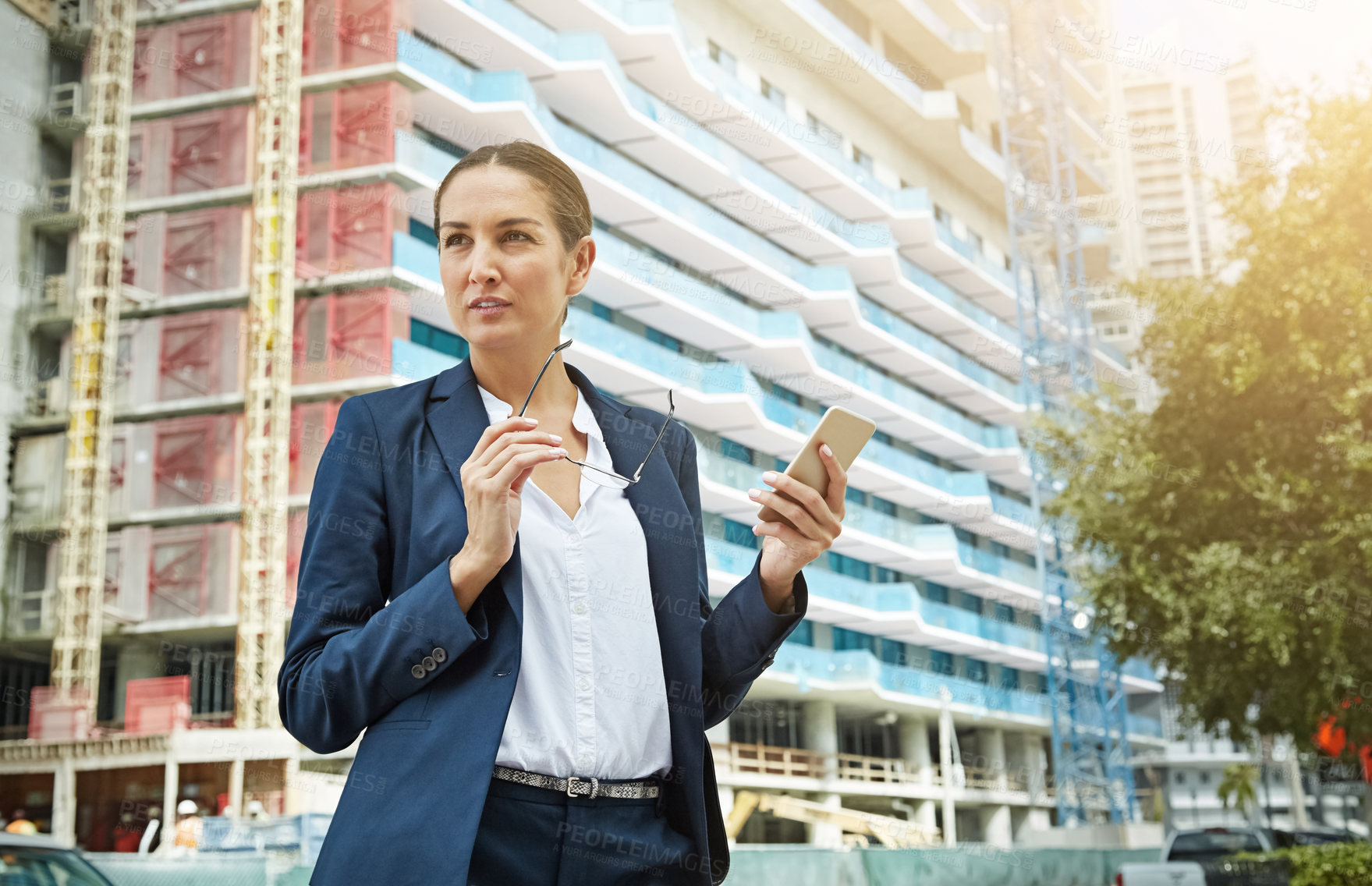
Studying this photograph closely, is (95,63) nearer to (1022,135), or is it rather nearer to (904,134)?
(904,134)

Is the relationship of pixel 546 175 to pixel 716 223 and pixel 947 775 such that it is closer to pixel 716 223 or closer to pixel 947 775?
pixel 716 223

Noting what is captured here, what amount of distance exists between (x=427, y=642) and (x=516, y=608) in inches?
5.4

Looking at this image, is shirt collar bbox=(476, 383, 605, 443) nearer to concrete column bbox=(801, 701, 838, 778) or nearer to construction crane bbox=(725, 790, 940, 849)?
construction crane bbox=(725, 790, 940, 849)

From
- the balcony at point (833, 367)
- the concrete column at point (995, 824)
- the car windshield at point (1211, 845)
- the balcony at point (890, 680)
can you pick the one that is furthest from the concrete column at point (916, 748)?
the car windshield at point (1211, 845)

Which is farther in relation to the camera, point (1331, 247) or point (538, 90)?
point (538, 90)

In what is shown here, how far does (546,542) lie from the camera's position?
1.84 m

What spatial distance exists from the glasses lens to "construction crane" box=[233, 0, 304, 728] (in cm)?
2651

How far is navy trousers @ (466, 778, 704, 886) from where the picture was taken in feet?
5.38

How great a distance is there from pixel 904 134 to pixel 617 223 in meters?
18.2

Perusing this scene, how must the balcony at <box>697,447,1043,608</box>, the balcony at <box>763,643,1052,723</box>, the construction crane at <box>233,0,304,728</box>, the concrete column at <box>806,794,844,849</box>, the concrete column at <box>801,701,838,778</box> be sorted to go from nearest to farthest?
1. the construction crane at <box>233,0,304,728</box>
2. the concrete column at <box>806,794,844,849</box>
3. the balcony at <box>697,447,1043,608</box>
4. the balcony at <box>763,643,1052,723</box>
5. the concrete column at <box>801,701,838,778</box>

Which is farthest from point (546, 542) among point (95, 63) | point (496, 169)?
point (95, 63)

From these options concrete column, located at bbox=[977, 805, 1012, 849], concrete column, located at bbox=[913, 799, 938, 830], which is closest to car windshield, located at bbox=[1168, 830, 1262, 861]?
concrete column, located at bbox=[913, 799, 938, 830]

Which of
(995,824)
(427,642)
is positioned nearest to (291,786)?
(427,642)

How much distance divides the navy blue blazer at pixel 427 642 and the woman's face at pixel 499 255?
0.43 ft
